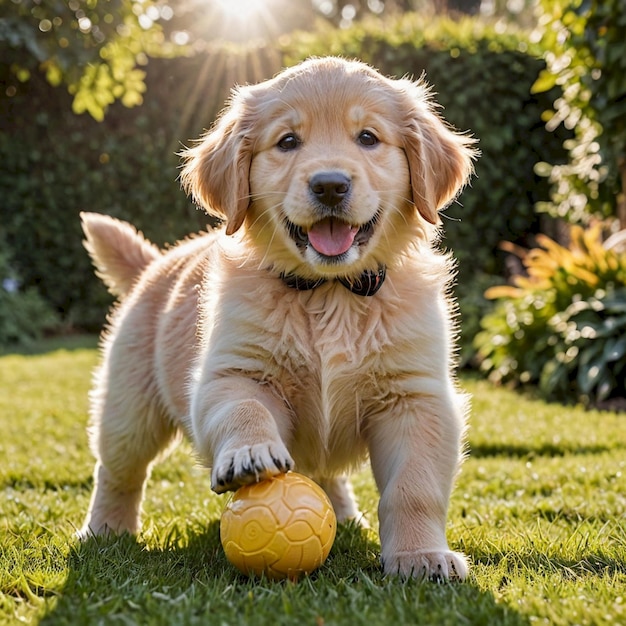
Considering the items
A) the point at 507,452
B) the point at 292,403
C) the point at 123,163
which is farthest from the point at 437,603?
the point at 123,163

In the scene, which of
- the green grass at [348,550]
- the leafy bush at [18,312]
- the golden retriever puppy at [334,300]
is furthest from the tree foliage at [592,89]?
the leafy bush at [18,312]

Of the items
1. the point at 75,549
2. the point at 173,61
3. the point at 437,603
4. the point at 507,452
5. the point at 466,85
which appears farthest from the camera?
the point at 173,61

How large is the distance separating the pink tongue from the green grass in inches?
39.4

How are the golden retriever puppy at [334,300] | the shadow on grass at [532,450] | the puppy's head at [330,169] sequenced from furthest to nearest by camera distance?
the shadow on grass at [532,450] → the puppy's head at [330,169] → the golden retriever puppy at [334,300]

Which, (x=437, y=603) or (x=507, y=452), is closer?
(x=437, y=603)

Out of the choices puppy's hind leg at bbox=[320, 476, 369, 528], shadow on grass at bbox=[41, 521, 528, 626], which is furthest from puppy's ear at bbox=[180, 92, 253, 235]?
puppy's hind leg at bbox=[320, 476, 369, 528]

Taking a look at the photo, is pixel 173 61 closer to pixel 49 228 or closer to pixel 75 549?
pixel 49 228

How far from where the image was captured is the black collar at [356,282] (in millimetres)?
2957

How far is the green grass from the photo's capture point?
2.13 meters

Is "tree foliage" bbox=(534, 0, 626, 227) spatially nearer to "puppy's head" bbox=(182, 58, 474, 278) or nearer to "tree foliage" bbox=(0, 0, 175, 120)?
"tree foliage" bbox=(0, 0, 175, 120)

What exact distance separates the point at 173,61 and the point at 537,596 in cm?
935

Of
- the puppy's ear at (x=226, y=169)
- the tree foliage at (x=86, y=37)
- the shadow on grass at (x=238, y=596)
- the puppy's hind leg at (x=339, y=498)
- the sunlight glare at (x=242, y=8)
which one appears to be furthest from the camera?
the sunlight glare at (x=242, y=8)

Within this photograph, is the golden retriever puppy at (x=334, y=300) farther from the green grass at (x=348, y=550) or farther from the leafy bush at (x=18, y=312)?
the leafy bush at (x=18, y=312)

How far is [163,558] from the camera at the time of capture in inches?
112
